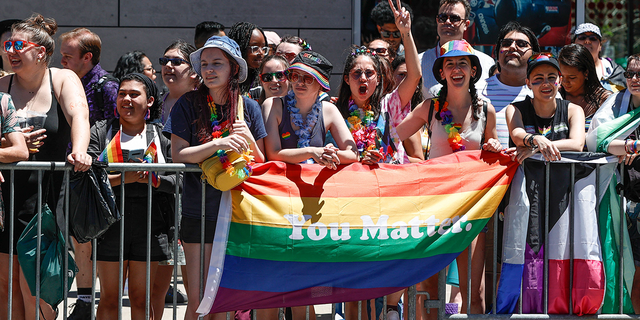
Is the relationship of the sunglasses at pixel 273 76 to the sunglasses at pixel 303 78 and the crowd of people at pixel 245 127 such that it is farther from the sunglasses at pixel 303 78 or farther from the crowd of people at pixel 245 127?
the sunglasses at pixel 303 78

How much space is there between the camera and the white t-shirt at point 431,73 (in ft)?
19.1

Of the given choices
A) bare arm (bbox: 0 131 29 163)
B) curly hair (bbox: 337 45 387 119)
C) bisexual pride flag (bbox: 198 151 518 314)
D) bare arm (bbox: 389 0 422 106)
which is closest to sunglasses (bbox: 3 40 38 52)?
bare arm (bbox: 0 131 29 163)

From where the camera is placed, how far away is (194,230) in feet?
14.7

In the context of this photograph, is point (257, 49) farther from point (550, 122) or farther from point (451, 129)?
point (550, 122)

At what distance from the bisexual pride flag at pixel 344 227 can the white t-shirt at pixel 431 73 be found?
3.95 ft

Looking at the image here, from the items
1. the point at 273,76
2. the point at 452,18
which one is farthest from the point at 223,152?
the point at 452,18

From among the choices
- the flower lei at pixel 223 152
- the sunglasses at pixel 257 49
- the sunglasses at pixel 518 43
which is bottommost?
the flower lei at pixel 223 152

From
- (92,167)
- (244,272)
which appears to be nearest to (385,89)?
(244,272)

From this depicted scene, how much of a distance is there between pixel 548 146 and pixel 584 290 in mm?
1018

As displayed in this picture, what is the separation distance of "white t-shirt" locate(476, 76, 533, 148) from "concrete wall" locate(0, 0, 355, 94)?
3644mm

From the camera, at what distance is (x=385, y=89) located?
18.2 feet

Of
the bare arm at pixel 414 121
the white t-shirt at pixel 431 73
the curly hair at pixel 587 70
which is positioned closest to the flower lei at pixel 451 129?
the bare arm at pixel 414 121

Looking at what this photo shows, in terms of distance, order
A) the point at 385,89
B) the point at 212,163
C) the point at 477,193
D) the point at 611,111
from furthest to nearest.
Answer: the point at 385,89, the point at 611,111, the point at 477,193, the point at 212,163

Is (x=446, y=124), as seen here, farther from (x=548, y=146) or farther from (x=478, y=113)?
(x=548, y=146)
